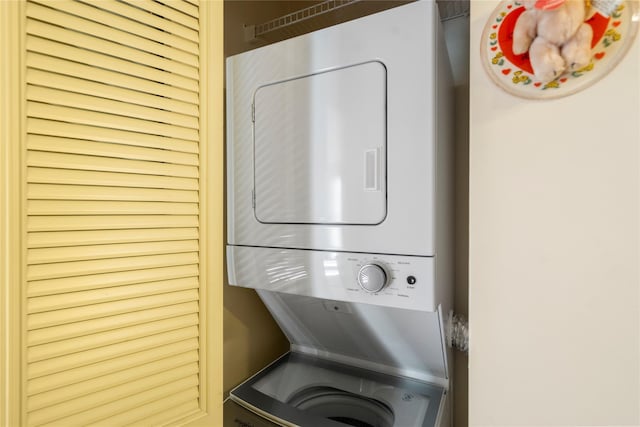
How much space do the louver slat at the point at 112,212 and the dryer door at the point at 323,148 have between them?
0.41 metres

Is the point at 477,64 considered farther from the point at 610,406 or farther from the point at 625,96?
the point at 610,406

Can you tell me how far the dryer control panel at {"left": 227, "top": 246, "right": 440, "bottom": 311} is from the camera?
121cm

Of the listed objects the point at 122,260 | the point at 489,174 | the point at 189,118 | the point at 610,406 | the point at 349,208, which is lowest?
the point at 610,406

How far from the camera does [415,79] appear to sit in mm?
1212

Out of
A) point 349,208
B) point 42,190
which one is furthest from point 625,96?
point 42,190

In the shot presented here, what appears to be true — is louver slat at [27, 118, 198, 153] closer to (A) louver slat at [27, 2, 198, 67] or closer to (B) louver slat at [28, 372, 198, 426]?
(A) louver slat at [27, 2, 198, 67]

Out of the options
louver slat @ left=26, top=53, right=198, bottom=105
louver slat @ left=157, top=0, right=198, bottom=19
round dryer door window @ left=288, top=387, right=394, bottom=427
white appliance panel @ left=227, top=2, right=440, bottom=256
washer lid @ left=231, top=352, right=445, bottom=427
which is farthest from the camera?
round dryer door window @ left=288, top=387, right=394, bottom=427

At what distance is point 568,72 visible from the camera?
1085 millimetres

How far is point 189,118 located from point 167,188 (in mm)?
248

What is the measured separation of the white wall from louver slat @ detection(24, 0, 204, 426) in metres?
1.02

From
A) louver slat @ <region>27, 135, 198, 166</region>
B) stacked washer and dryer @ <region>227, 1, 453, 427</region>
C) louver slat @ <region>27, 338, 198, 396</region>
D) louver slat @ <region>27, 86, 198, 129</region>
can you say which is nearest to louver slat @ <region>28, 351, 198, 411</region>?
louver slat @ <region>27, 338, 198, 396</region>

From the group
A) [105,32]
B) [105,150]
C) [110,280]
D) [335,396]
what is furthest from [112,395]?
[335,396]

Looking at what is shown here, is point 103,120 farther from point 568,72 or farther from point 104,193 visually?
point 568,72

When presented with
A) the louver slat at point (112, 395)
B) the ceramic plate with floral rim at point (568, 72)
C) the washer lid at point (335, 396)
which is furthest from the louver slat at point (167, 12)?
the washer lid at point (335, 396)
